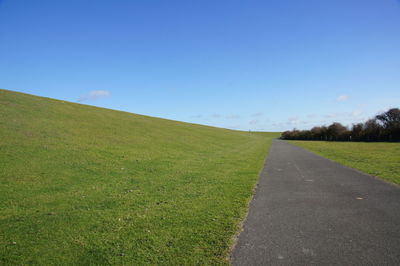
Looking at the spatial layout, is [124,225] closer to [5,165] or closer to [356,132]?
[5,165]

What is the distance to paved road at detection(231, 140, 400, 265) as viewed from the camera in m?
4.43

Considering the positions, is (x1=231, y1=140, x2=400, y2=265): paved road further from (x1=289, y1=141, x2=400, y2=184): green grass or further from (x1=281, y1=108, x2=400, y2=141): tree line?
(x1=281, y1=108, x2=400, y2=141): tree line

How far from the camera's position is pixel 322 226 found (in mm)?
5898

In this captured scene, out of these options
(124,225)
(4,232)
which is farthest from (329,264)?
(4,232)

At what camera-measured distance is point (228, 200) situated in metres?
8.34

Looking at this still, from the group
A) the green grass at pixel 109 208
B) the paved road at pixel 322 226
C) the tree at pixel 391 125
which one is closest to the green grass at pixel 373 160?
the paved road at pixel 322 226

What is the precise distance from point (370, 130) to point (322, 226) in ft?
260

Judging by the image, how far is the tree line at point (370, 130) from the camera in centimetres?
6278

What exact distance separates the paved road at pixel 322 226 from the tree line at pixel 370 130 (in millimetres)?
69548

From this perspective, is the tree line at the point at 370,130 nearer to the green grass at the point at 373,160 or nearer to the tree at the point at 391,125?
the tree at the point at 391,125

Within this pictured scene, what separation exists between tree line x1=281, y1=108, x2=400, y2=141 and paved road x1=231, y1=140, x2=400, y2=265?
228 ft

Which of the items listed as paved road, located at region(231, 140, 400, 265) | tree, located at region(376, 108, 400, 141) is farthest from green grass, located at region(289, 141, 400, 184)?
tree, located at region(376, 108, 400, 141)

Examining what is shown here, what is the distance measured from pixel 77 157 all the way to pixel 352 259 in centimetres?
1463

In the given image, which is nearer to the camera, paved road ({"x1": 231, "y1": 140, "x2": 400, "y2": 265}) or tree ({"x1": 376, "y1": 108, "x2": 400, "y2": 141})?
paved road ({"x1": 231, "y1": 140, "x2": 400, "y2": 265})
